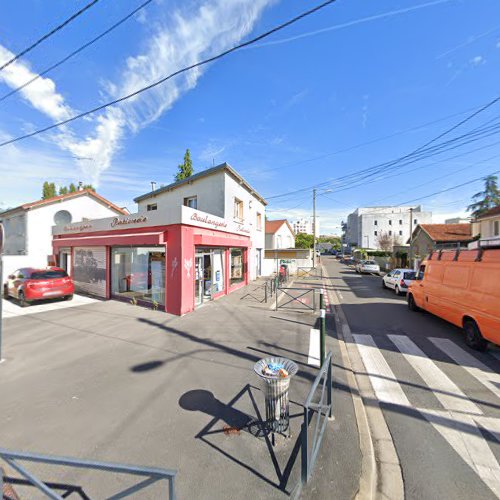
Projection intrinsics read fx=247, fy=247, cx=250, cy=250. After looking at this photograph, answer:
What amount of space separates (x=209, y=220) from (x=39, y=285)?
7103mm

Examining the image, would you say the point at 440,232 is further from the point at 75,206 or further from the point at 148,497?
the point at 75,206

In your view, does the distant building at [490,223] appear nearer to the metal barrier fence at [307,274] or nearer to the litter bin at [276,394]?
the metal barrier fence at [307,274]

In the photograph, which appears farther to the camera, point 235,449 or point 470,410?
point 470,410

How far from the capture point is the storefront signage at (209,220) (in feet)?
30.4

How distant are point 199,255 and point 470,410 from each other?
8.85 m

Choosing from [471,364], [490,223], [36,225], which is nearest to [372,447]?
[471,364]

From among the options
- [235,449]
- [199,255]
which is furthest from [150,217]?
[235,449]

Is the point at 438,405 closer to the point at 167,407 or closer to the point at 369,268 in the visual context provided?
the point at 167,407

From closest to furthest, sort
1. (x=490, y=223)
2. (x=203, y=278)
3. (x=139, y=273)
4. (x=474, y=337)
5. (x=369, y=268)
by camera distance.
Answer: (x=474, y=337) → (x=139, y=273) → (x=203, y=278) → (x=490, y=223) → (x=369, y=268)

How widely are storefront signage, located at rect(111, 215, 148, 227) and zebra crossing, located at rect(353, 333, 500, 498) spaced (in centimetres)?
853

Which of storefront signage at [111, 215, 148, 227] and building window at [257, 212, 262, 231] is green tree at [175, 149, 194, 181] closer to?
building window at [257, 212, 262, 231]

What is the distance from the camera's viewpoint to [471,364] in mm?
5109

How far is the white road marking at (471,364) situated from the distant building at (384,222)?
57.2 m

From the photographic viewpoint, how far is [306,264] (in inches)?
1134
